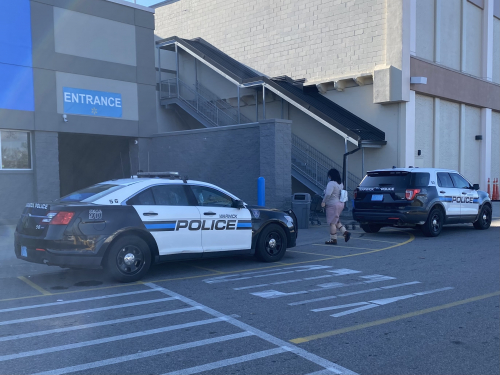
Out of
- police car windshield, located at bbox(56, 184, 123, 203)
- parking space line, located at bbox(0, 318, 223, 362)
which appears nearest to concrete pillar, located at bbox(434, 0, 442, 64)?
police car windshield, located at bbox(56, 184, 123, 203)

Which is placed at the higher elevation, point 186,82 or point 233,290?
point 186,82

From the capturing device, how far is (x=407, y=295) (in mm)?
6953

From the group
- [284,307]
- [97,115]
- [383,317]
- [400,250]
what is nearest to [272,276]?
[284,307]

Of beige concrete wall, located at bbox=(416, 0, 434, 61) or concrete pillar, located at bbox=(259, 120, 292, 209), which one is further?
beige concrete wall, located at bbox=(416, 0, 434, 61)

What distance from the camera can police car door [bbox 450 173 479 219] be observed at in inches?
543

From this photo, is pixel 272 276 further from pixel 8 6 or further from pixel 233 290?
pixel 8 6

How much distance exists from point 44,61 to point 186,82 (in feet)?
33.9

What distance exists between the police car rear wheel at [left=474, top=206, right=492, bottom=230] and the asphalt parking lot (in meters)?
5.30

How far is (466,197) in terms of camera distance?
13.9 metres

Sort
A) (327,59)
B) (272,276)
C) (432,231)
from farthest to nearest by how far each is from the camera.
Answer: (327,59), (432,231), (272,276)

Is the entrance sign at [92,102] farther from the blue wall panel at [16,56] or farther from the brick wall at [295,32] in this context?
the brick wall at [295,32]

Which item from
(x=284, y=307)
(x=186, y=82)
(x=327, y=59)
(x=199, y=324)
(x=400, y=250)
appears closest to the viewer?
(x=199, y=324)

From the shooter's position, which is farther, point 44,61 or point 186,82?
point 186,82

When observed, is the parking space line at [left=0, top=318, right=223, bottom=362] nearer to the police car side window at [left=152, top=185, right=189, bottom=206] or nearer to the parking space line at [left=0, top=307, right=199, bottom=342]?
the parking space line at [left=0, top=307, right=199, bottom=342]
